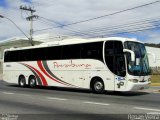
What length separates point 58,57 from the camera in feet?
83.7

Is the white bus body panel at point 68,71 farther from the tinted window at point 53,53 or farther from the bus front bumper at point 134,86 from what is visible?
the bus front bumper at point 134,86

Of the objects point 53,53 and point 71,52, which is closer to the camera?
point 71,52

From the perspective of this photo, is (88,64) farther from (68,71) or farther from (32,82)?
(32,82)

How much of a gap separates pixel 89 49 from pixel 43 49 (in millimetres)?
5213

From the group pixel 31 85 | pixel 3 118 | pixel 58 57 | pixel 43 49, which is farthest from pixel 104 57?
pixel 3 118

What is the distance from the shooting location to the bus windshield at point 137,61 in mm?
20734

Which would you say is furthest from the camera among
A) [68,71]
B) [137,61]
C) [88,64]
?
[68,71]

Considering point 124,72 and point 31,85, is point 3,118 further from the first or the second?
point 31,85

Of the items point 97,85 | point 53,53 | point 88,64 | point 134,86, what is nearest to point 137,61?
point 134,86

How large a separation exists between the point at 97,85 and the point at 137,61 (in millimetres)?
3011

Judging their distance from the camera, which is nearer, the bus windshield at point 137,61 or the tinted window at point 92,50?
the bus windshield at point 137,61

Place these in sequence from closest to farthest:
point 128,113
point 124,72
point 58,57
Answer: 1. point 128,113
2. point 124,72
3. point 58,57

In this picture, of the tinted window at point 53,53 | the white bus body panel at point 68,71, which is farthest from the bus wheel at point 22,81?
the tinted window at point 53,53

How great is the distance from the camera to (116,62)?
21.2m
